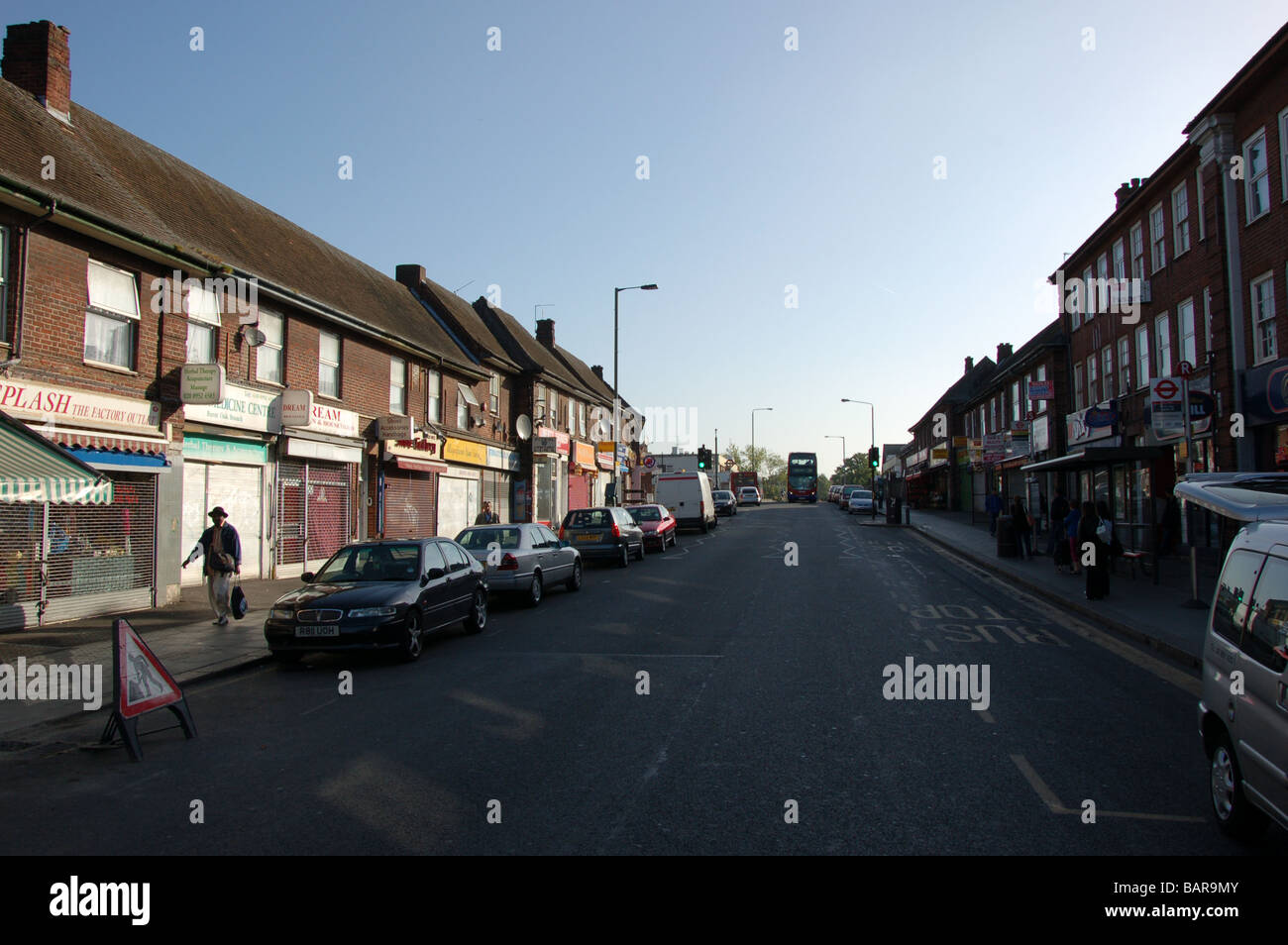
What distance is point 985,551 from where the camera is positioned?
24.6 meters

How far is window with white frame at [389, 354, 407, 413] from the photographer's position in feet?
78.3

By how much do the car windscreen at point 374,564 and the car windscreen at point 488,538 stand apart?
4.12 metres

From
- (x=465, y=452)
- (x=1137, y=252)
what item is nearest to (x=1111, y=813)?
(x=465, y=452)

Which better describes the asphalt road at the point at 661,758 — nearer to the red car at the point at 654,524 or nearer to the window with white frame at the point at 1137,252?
the red car at the point at 654,524

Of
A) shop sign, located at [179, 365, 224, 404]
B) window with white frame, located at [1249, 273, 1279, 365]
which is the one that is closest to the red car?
shop sign, located at [179, 365, 224, 404]

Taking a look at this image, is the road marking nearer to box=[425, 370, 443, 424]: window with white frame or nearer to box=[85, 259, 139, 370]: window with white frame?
box=[85, 259, 139, 370]: window with white frame

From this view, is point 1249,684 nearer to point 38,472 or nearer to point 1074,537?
point 38,472

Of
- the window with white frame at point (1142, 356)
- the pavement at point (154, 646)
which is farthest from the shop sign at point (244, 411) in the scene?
the window with white frame at point (1142, 356)

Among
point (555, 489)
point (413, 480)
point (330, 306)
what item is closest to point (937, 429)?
point (555, 489)

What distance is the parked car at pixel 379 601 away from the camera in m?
9.91

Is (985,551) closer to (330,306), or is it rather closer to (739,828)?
(330,306)

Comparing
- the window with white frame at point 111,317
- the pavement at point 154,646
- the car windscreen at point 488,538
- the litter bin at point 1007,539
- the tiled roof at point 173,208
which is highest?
the tiled roof at point 173,208
